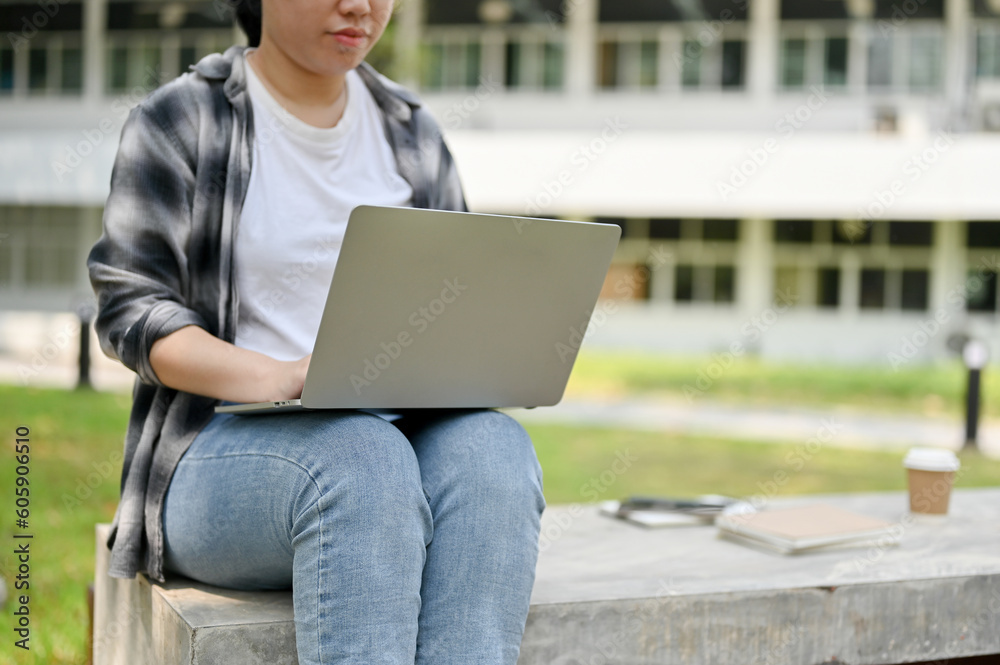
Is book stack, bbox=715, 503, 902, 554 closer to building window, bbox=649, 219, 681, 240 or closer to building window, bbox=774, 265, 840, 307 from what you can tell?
building window, bbox=649, 219, 681, 240

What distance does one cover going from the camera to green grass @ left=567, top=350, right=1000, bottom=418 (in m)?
9.38

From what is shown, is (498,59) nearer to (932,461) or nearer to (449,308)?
(932,461)

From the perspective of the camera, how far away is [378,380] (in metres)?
1.39

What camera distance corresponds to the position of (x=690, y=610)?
170cm

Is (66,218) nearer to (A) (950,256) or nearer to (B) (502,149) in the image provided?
(B) (502,149)

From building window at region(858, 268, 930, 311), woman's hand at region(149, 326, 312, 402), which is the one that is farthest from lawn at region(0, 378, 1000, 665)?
building window at region(858, 268, 930, 311)

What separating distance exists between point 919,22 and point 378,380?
50.4ft

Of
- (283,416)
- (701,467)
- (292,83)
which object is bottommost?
(701,467)

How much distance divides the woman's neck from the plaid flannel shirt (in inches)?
2.3

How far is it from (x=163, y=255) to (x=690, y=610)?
106 centimetres

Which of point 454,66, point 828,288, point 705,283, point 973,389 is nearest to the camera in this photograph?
point 973,389

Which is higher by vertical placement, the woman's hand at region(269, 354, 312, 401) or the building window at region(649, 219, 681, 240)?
the woman's hand at region(269, 354, 312, 401)

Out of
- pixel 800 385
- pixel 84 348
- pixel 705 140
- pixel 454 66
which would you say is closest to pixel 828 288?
pixel 705 140

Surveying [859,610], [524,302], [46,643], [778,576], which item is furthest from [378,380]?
[46,643]
